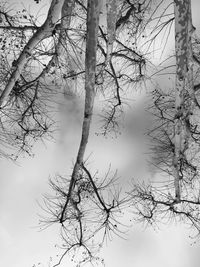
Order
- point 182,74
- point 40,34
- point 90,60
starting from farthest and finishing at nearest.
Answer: point 40,34, point 90,60, point 182,74

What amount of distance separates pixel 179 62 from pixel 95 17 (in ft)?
5.57

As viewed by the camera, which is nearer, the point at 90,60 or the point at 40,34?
the point at 90,60

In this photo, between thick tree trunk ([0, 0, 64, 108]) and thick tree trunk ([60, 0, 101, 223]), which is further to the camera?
thick tree trunk ([0, 0, 64, 108])

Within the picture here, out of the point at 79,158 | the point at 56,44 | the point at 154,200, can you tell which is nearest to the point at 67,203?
the point at 79,158

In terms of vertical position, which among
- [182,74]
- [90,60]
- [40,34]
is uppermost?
[40,34]

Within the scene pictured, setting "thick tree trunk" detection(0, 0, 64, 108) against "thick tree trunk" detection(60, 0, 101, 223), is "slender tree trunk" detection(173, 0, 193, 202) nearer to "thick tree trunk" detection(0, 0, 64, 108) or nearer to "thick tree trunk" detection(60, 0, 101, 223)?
"thick tree trunk" detection(60, 0, 101, 223)

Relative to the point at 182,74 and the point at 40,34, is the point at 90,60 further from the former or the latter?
the point at 182,74

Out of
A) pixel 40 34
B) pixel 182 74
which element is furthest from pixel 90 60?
pixel 182 74

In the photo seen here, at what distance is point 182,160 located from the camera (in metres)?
9.24

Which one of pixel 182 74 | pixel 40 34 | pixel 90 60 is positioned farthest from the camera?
pixel 40 34

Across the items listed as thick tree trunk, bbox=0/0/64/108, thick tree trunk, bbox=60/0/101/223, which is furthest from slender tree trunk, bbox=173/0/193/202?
thick tree trunk, bbox=0/0/64/108

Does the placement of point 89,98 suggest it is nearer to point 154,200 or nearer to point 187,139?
point 187,139

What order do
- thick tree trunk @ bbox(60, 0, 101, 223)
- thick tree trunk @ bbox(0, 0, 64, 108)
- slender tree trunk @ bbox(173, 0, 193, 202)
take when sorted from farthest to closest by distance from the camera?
thick tree trunk @ bbox(0, 0, 64, 108) < thick tree trunk @ bbox(60, 0, 101, 223) < slender tree trunk @ bbox(173, 0, 193, 202)

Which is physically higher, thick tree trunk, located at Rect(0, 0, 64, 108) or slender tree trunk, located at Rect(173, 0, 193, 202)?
thick tree trunk, located at Rect(0, 0, 64, 108)
